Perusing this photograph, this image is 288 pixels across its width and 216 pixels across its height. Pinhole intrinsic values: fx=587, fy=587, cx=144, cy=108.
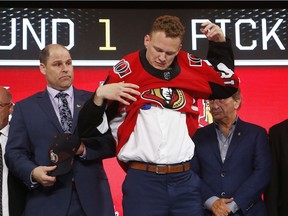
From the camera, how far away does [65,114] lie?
9.68 feet

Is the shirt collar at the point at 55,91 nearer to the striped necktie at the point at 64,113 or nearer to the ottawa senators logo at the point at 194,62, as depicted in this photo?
the striped necktie at the point at 64,113

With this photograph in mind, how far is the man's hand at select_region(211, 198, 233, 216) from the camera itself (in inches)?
125

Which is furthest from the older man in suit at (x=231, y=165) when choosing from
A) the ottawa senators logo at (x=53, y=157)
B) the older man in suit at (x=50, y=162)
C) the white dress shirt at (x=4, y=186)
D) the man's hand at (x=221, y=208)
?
the white dress shirt at (x=4, y=186)

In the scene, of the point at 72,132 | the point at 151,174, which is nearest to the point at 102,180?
the point at 72,132

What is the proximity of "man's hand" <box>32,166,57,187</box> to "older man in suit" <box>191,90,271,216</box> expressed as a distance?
0.96 metres

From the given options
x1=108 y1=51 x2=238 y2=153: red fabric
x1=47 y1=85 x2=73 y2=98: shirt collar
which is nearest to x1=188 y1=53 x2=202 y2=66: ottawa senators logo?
x1=108 y1=51 x2=238 y2=153: red fabric

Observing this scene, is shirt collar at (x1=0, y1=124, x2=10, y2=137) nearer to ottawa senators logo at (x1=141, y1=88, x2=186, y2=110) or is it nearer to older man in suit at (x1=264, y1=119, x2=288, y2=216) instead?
ottawa senators logo at (x1=141, y1=88, x2=186, y2=110)

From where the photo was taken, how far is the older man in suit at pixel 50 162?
2832mm

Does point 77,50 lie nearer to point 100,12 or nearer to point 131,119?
point 100,12

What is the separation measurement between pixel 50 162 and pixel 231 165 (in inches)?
42.5

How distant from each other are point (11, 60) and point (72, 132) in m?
1.46

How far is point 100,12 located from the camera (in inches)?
167

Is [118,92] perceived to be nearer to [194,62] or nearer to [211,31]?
[194,62]

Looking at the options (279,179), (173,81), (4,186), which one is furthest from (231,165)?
(4,186)
